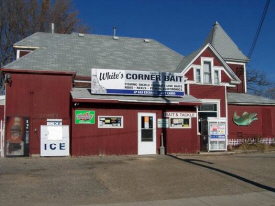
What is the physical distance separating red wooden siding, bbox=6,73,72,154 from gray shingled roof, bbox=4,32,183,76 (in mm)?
1595

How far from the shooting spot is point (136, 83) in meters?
18.7

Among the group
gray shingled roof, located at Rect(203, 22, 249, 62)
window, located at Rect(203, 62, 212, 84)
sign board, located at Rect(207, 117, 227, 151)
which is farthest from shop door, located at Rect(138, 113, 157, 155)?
gray shingled roof, located at Rect(203, 22, 249, 62)

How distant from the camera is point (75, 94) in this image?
17.5m

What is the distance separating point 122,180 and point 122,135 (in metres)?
7.13

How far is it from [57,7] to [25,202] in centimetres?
3657

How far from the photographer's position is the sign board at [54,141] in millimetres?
17156

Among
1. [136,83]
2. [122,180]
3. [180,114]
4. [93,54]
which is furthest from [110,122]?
[93,54]

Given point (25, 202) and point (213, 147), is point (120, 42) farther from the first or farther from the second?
point (25, 202)

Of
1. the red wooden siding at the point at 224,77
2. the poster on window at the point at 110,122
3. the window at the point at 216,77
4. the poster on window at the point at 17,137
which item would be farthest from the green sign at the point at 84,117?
the red wooden siding at the point at 224,77

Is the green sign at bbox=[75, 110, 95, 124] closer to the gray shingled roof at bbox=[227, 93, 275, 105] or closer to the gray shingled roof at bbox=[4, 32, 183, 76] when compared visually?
the gray shingled roof at bbox=[4, 32, 183, 76]

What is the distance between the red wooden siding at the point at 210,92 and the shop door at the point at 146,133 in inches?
163

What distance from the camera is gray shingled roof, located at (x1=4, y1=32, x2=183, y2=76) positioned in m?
21.1

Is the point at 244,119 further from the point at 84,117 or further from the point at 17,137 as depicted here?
the point at 17,137

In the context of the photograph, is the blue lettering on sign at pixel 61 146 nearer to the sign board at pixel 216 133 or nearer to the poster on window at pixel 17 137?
the poster on window at pixel 17 137
